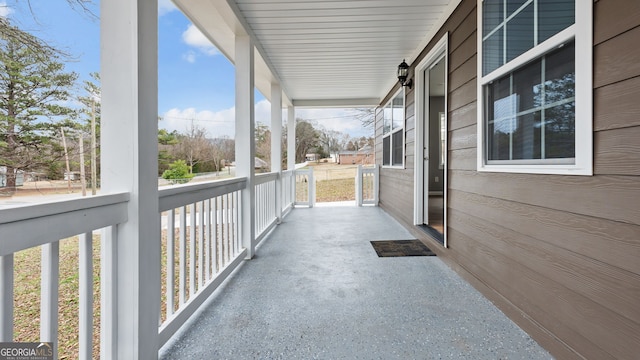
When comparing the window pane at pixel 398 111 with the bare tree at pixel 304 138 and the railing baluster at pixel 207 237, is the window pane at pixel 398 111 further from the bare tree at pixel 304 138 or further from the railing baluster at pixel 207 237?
the bare tree at pixel 304 138

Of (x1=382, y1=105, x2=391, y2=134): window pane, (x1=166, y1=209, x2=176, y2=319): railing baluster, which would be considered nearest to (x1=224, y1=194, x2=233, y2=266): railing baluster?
(x1=166, y1=209, x2=176, y2=319): railing baluster

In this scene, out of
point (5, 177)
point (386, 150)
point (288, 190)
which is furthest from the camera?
point (288, 190)

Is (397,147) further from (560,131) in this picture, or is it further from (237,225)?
(560,131)

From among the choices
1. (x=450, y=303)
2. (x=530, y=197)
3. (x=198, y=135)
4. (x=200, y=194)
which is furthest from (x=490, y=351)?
(x=198, y=135)

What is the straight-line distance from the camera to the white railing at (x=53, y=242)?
0.89 meters

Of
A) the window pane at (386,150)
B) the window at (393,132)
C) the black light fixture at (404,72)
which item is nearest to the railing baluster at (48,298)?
the black light fixture at (404,72)

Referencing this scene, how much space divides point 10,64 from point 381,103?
639cm

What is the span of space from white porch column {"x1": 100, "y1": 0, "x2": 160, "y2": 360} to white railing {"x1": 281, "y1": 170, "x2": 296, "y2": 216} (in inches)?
176

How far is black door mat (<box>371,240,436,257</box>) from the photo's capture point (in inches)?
130

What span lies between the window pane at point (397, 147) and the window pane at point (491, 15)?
265cm

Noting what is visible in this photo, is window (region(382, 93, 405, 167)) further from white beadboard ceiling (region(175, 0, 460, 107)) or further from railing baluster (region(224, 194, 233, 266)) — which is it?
railing baluster (region(224, 194, 233, 266))

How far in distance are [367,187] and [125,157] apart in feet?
21.3

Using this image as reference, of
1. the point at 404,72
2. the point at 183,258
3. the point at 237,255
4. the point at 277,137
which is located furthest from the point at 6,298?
the point at 277,137

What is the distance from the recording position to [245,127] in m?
3.10
